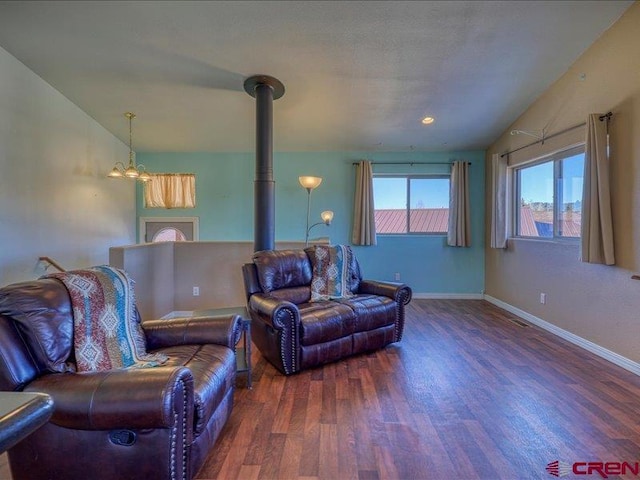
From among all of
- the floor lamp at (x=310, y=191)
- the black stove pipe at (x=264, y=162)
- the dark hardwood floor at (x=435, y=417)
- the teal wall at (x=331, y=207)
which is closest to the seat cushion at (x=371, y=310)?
the dark hardwood floor at (x=435, y=417)

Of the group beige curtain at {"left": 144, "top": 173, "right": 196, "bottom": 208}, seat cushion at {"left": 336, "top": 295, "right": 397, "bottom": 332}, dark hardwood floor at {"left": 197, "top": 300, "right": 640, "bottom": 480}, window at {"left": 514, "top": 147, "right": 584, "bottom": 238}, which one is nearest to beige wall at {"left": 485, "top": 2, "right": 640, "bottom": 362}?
window at {"left": 514, "top": 147, "right": 584, "bottom": 238}

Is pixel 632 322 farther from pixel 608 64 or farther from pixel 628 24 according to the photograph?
pixel 628 24

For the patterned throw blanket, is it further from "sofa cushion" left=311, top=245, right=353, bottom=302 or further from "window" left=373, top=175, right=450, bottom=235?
"window" left=373, top=175, right=450, bottom=235

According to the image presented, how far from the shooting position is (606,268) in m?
3.00

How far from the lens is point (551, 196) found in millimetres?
3963

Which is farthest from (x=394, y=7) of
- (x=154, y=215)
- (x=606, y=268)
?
(x=154, y=215)

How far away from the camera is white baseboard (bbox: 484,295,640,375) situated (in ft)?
8.92

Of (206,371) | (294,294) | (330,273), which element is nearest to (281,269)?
(294,294)

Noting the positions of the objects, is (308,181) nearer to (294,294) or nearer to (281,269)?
(281,269)

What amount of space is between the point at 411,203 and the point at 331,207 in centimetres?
142

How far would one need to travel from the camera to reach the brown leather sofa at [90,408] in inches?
48.6

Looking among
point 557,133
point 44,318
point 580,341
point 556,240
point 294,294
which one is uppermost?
point 557,133

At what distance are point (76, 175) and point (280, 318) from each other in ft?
11.5

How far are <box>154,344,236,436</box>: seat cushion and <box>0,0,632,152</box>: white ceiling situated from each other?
8.78 ft
